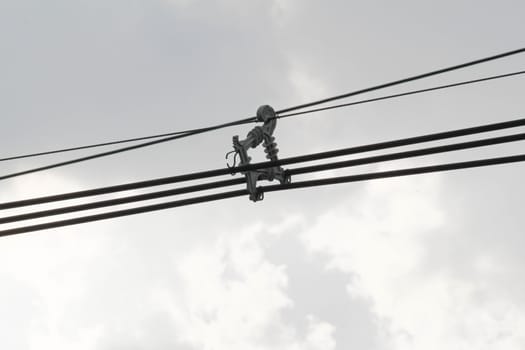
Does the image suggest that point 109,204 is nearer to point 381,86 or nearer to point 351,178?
point 351,178

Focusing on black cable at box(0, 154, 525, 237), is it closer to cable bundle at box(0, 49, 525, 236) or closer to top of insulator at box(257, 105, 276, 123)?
cable bundle at box(0, 49, 525, 236)

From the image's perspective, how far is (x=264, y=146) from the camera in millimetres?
10430

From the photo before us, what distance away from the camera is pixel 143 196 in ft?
28.8

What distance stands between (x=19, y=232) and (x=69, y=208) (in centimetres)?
111

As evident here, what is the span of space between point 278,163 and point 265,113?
2277 mm

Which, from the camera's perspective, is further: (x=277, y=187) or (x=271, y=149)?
(x=271, y=149)

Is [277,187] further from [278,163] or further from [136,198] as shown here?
[136,198]

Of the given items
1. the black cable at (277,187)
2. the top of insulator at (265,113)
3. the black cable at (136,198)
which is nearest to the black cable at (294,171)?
the black cable at (136,198)

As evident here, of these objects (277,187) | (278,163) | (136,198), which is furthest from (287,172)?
(136,198)

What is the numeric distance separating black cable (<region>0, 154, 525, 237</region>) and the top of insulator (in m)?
1.38

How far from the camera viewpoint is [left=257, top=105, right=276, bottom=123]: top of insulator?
10.5 m

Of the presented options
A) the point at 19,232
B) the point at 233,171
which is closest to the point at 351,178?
the point at 233,171

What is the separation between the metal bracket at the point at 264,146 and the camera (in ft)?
31.5

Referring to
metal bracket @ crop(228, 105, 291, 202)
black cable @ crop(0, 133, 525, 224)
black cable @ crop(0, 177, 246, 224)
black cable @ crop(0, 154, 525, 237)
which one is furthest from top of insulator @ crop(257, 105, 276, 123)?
black cable @ crop(0, 177, 246, 224)
